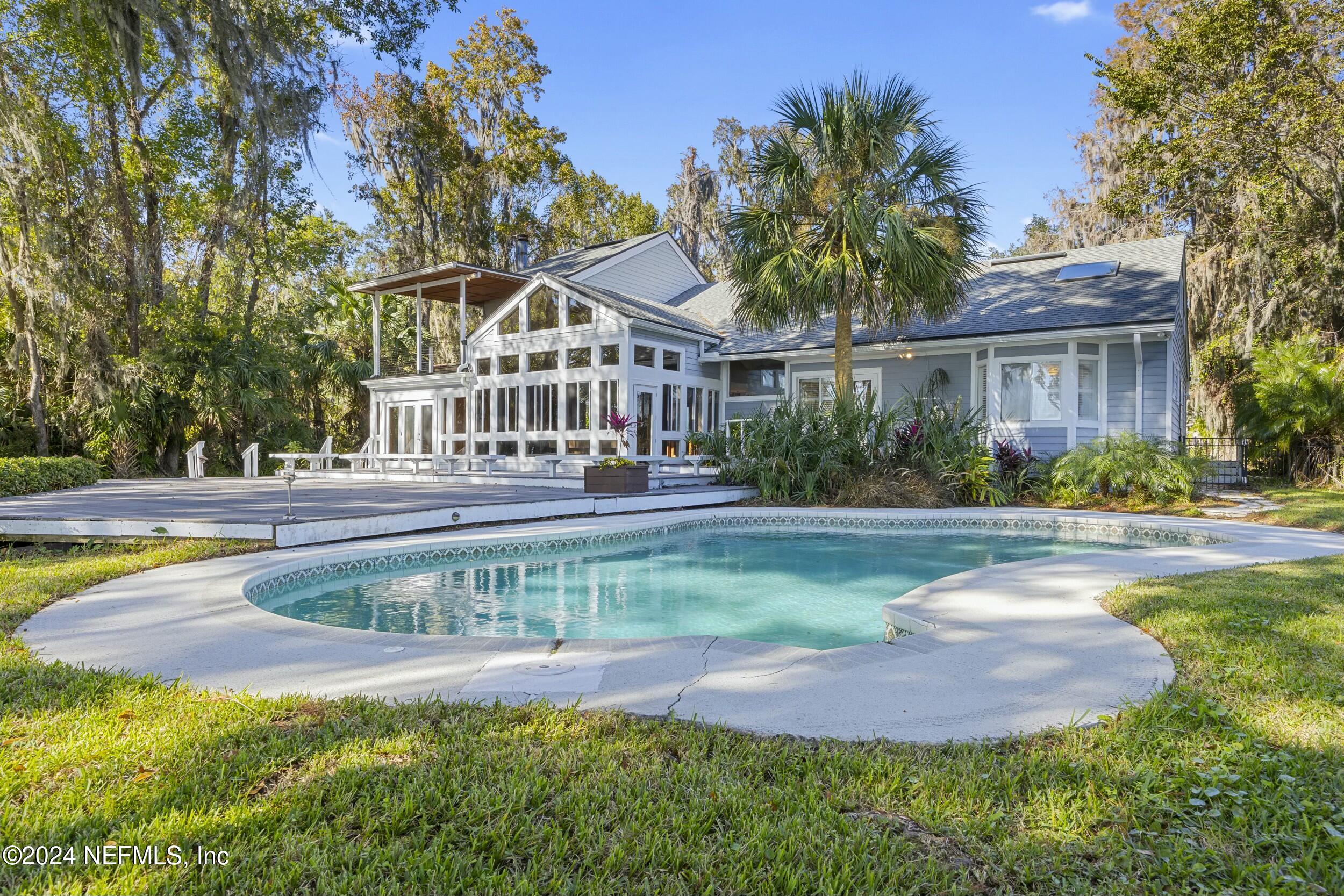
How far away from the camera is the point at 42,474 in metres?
11.5

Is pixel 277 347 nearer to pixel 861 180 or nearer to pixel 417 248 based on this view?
pixel 417 248

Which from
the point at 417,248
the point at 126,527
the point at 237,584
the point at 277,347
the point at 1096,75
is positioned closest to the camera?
the point at 237,584

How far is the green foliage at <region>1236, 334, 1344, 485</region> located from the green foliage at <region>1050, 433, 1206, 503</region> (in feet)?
11.3

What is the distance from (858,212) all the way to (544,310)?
7610mm

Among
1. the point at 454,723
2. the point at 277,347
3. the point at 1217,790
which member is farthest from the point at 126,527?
the point at 277,347

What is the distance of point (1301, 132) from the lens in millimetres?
12188

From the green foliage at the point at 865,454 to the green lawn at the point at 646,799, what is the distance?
8.49 meters

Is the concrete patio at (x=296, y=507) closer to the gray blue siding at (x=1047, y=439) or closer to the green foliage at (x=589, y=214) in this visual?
the gray blue siding at (x=1047, y=439)

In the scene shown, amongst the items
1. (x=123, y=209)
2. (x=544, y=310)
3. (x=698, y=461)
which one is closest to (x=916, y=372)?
(x=698, y=461)

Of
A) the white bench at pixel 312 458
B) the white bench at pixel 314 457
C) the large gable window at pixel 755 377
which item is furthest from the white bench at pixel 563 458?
the white bench at pixel 314 457

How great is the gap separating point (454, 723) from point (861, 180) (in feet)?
36.8

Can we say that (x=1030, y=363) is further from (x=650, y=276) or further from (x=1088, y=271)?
(x=650, y=276)

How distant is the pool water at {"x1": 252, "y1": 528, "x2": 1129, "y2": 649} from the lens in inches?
194

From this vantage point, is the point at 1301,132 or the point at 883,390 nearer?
the point at 1301,132
